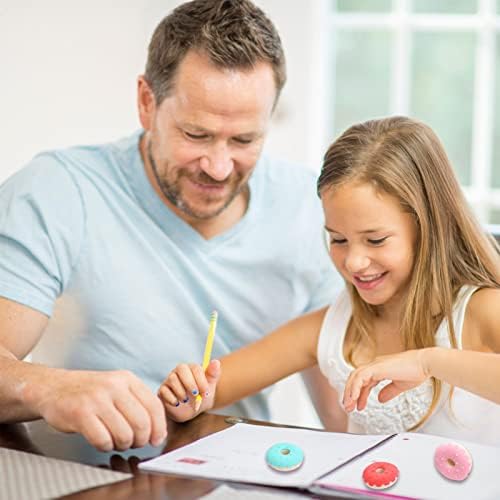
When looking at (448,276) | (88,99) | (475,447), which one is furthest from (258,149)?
(88,99)

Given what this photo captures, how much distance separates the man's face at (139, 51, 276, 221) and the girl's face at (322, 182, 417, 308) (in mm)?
262

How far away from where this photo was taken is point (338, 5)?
400 centimetres

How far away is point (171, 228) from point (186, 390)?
525 mm

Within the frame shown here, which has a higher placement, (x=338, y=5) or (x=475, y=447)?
(x=338, y=5)

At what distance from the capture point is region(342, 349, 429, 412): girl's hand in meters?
1.34

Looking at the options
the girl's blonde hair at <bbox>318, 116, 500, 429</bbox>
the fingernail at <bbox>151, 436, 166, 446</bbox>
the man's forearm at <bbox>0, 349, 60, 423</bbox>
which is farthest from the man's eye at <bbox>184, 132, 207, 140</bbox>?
the fingernail at <bbox>151, 436, 166, 446</bbox>

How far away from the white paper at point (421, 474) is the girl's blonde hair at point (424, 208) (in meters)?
0.38

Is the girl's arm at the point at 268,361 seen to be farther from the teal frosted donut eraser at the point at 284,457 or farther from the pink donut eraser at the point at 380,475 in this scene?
the pink donut eraser at the point at 380,475

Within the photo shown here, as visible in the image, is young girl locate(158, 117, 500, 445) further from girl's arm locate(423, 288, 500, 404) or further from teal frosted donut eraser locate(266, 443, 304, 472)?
teal frosted donut eraser locate(266, 443, 304, 472)

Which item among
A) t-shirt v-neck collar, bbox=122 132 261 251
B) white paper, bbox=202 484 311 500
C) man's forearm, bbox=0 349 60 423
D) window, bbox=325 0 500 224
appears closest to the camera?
white paper, bbox=202 484 311 500

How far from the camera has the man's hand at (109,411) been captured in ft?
3.87

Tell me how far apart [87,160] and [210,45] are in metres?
0.36

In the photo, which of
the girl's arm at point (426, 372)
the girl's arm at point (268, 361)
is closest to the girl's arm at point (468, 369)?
the girl's arm at point (426, 372)

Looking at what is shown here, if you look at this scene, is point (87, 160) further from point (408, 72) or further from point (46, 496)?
point (408, 72)
